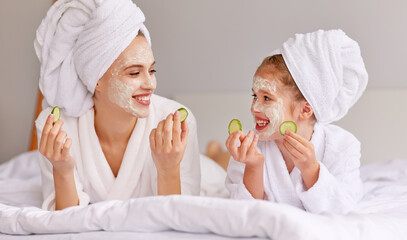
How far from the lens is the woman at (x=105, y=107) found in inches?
67.1

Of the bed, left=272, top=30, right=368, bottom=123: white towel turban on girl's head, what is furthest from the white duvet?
left=272, top=30, right=368, bottom=123: white towel turban on girl's head

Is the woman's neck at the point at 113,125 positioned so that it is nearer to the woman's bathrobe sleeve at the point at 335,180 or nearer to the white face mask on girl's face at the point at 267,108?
the white face mask on girl's face at the point at 267,108

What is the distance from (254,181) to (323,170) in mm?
216

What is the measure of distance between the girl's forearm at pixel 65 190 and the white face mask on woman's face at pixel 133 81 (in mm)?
285

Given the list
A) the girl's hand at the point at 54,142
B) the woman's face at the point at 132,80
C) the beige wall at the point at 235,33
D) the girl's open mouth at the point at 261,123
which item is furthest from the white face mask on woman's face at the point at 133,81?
the beige wall at the point at 235,33

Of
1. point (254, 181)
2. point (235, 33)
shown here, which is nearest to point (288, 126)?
point (254, 181)

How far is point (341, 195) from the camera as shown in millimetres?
1606

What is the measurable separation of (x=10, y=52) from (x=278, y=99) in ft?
8.52

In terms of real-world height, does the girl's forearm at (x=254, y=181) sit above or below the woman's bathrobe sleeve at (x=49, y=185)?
above

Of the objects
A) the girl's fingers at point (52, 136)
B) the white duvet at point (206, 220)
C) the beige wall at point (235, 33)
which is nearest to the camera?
the white duvet at point (206, 220)

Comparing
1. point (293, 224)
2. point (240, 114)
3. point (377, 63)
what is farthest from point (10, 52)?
point (293, 224)

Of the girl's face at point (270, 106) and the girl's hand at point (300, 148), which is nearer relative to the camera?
the girl's hand at point (300, 148)

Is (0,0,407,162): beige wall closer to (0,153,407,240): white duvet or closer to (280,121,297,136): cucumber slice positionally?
(280,121,297,136): cucumber slice

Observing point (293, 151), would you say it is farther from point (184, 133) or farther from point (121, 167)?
point (121, 167)
